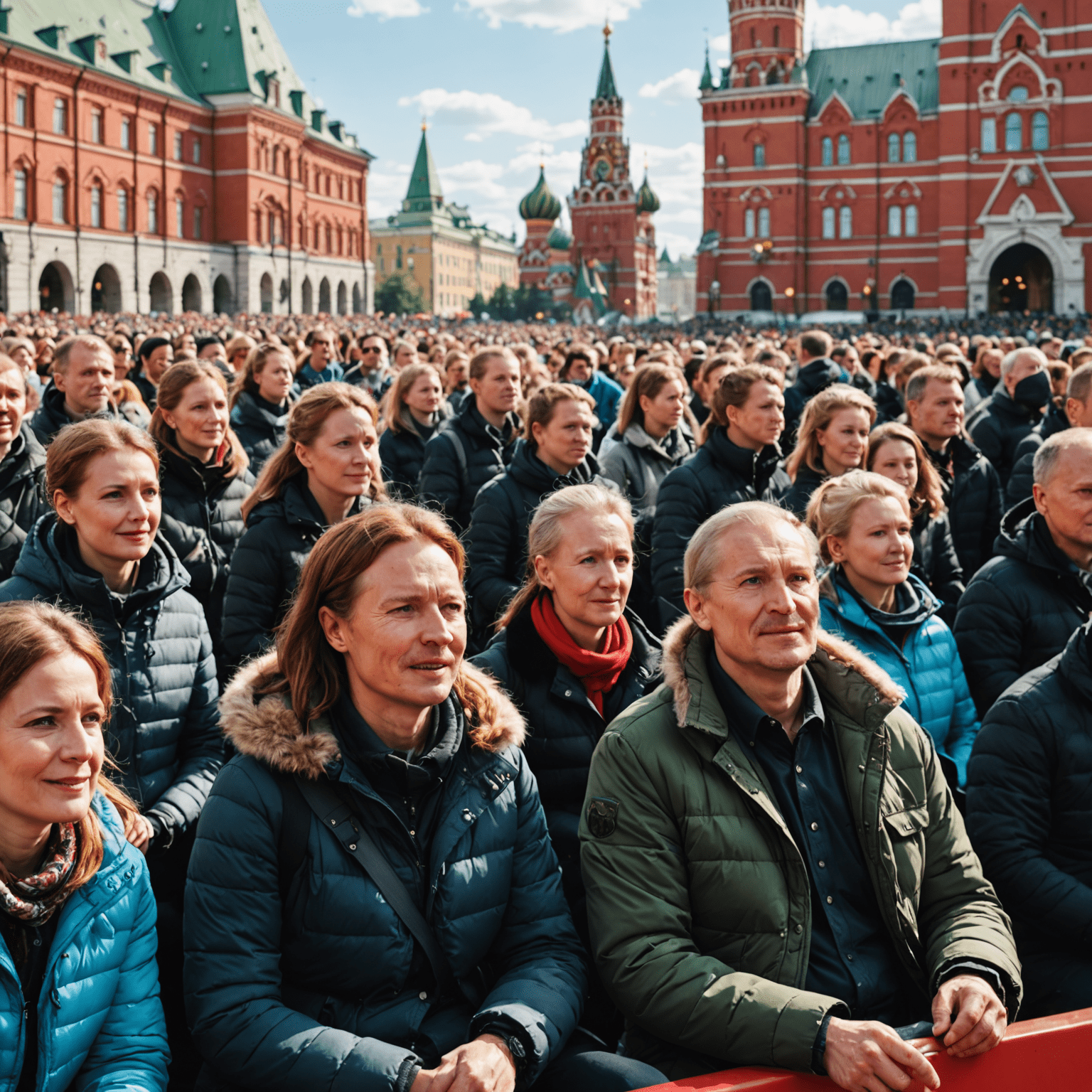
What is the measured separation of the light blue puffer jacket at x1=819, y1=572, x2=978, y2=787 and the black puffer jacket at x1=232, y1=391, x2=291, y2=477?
4.17 m

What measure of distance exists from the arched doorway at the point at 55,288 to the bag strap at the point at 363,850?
2028 inches

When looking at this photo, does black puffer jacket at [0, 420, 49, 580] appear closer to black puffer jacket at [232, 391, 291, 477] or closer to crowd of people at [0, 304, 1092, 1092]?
crowd of people at [0, 304, 1092, 1092]

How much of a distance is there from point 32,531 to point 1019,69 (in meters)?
59.1

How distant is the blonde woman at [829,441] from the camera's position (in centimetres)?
569

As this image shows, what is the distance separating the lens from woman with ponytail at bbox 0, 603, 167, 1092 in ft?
7.39

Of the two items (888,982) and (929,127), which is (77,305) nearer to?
(929,127)

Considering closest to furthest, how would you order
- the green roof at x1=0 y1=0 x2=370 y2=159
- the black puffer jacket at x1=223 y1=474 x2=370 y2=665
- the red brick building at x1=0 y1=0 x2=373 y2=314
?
the black puffer jacket at x1=223 y1=474 x2=370 y2=665 → the red brick building at x1=0 y1=0 x2=373 y2=314 → the green roof at x1=0 y1=0 x2=370 y2=159

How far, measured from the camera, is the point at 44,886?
7.42 ft

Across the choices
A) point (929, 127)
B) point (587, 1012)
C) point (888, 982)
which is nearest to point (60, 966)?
point (587, 1012)

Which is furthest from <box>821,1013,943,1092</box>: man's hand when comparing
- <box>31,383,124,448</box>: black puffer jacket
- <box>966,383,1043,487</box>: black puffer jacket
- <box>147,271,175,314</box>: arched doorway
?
<box>147,271,175,314</box>: arched doorway

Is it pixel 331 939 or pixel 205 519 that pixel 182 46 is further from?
pixel 331 939

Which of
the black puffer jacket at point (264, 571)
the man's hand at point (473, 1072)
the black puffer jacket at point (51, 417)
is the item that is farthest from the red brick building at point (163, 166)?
the man's hand at point (473, 1072)

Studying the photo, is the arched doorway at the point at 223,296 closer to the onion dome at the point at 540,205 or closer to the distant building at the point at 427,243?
the onion dome at the point at 540,205

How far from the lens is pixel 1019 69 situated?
53344 millimetres
